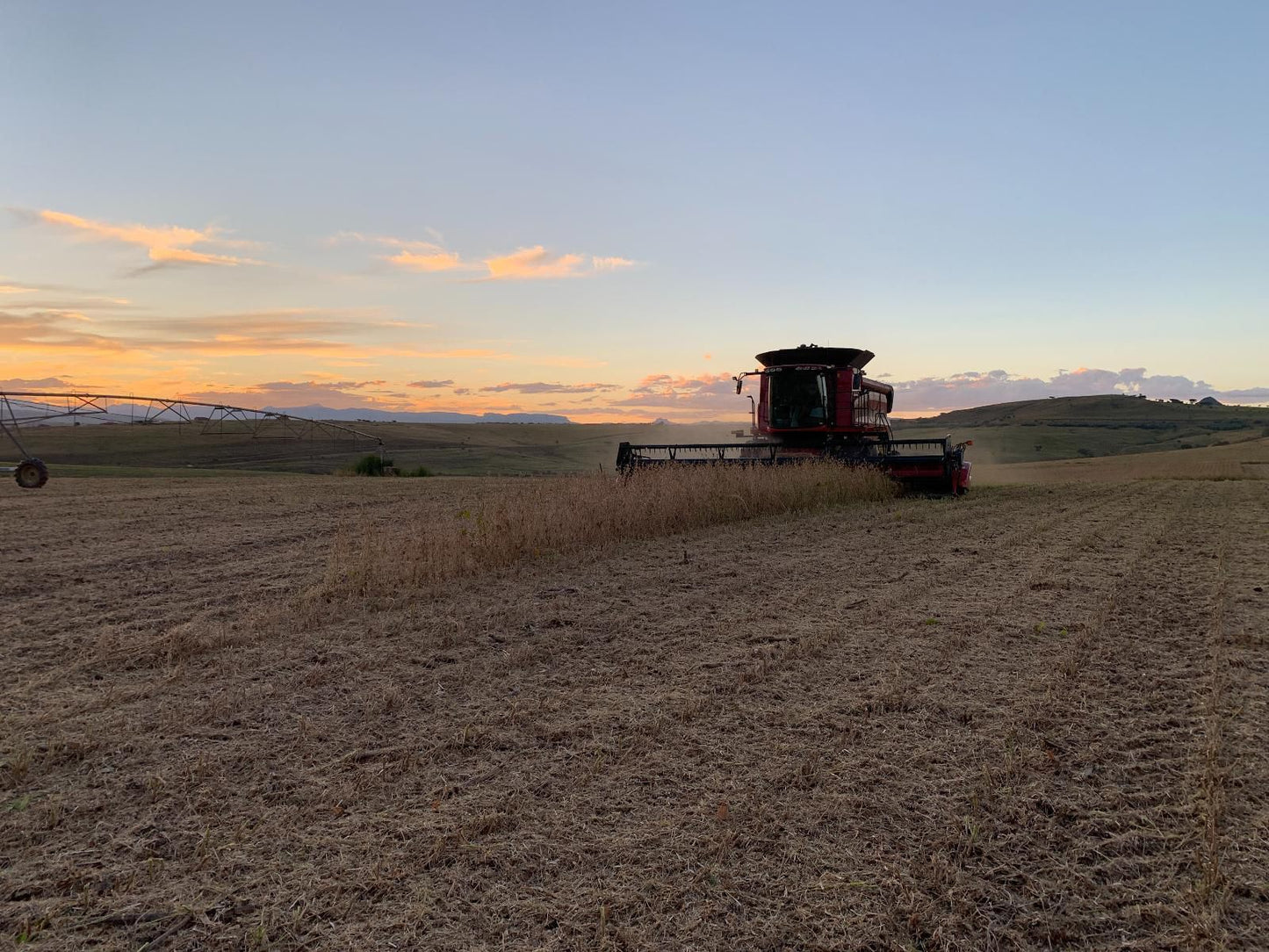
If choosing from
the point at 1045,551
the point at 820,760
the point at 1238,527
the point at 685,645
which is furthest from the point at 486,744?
the point at 1238,527

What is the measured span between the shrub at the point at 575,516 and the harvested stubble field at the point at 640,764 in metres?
0.49

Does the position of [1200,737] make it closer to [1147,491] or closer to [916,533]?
[916,533]

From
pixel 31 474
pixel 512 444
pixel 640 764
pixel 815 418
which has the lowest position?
pixel 640 764

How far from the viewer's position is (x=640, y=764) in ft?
12.6

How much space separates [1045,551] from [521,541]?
6096mm

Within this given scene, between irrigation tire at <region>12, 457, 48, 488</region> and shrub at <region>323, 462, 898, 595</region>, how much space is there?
1074 cm

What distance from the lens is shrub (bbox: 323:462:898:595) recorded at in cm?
839

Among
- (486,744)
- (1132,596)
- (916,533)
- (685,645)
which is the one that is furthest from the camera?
(916,533)

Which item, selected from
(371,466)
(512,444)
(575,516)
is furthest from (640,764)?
(512,444)

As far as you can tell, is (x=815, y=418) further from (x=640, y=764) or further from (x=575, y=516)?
(x=640, y=764)

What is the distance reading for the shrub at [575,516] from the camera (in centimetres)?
839

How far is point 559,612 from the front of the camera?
6.95 meters

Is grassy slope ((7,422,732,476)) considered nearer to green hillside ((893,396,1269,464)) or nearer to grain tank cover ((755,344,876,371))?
grain tank cover ((755,344,876,371))

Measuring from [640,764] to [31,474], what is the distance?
2007 cm
